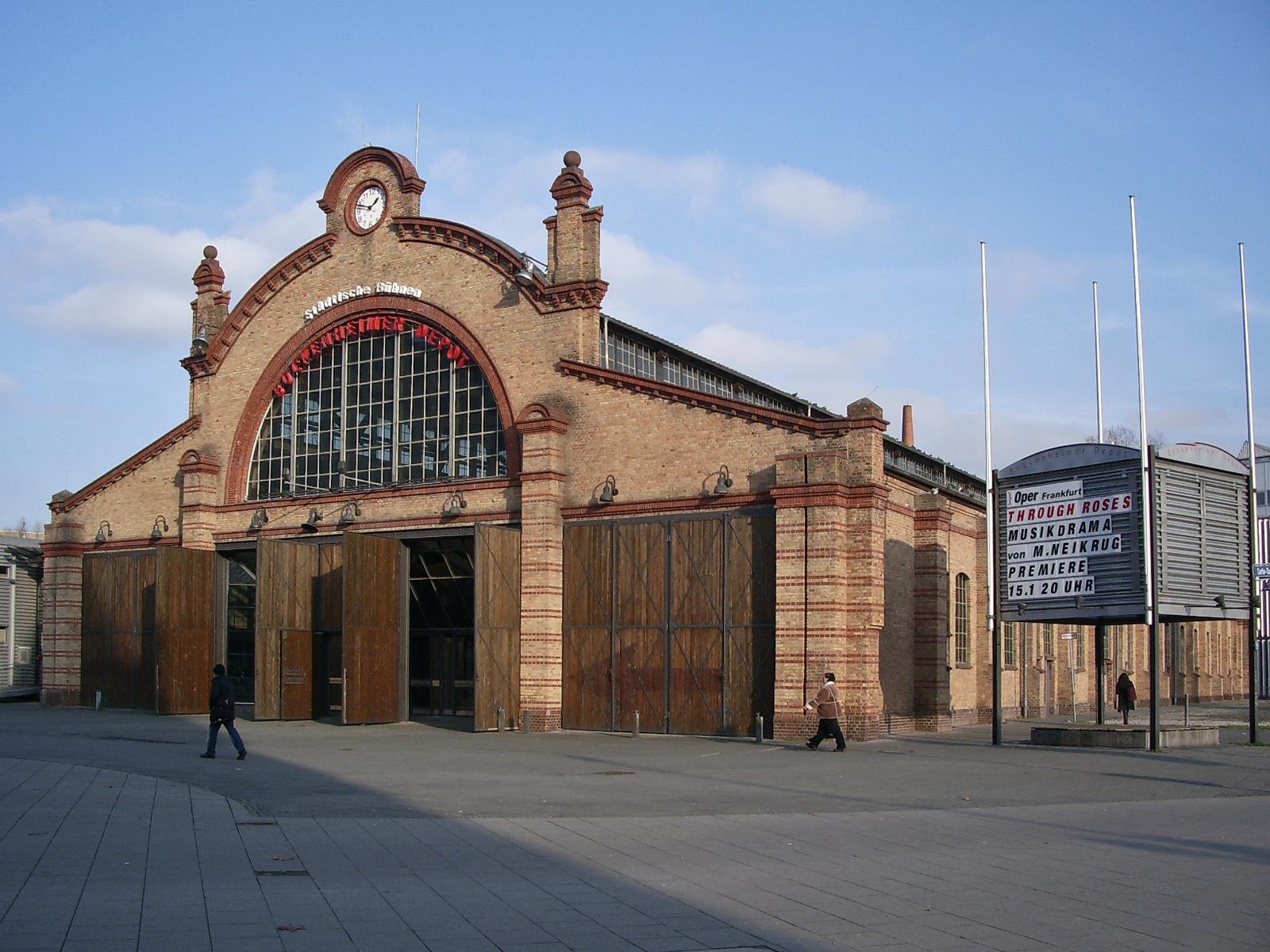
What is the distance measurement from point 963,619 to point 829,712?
12092 millimetres

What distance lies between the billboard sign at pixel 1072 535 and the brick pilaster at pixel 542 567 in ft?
34.4

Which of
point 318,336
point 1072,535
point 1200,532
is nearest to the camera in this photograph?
point 1200,532

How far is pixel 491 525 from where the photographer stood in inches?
1196

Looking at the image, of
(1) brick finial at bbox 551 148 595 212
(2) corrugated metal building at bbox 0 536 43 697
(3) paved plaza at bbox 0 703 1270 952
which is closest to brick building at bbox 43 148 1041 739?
(1) brick finial at bbox 551 148 595 212

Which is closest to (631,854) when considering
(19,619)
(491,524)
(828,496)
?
(828,496)

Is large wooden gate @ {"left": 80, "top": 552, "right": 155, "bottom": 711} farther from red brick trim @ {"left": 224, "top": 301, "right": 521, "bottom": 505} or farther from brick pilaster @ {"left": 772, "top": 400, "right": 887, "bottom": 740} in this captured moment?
brick pilaster @ {"left": 772, "top": 400, "right": 887, "bottom": 740}

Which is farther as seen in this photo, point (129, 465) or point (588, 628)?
point (129, 465)

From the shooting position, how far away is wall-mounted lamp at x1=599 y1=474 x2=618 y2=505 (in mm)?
29516

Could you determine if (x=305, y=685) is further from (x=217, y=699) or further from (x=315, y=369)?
(x=217, y=699)

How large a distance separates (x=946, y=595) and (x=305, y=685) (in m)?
17.3

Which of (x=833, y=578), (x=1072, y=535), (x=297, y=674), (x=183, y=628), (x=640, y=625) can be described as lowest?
(x=297, y=674)

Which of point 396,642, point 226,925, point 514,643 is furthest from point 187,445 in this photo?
point 226,925

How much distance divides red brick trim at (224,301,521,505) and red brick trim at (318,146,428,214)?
3103 millimetres

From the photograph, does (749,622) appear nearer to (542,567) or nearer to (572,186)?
(542,567)
